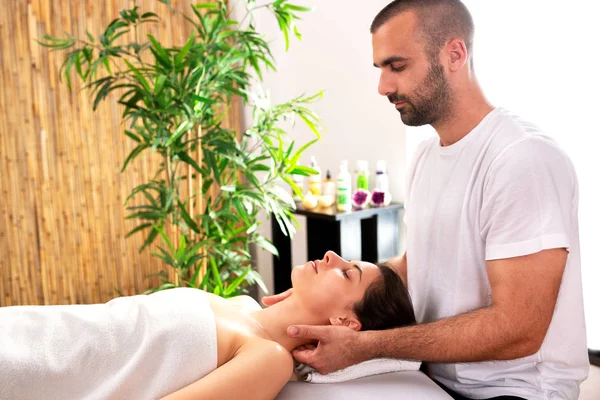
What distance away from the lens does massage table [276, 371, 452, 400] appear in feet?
4.53

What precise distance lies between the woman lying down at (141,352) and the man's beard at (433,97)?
0.62 metres

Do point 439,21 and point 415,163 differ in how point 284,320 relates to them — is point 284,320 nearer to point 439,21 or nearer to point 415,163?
point 415,163

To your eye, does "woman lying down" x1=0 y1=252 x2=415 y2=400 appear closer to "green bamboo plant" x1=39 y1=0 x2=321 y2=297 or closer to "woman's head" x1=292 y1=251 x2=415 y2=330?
"woman's head" x1=292 y1=251 x2=415 y2=330

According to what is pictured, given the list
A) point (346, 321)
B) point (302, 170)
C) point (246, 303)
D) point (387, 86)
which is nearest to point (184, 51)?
point (302, 170)

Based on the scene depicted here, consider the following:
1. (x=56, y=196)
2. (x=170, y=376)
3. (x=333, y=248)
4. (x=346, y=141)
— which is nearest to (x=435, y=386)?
(x=170, y=376)

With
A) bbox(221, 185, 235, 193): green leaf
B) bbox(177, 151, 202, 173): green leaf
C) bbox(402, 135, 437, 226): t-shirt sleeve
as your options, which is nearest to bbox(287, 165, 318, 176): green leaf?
bbox(221, 185, 235, 193): green leaf

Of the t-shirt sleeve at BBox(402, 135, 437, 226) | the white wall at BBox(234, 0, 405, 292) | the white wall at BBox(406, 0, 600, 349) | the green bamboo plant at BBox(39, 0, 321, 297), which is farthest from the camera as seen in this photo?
the white wall at BBox(234, 0, 405, 292)

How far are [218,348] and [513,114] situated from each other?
3.16 ft

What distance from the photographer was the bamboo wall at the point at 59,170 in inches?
125

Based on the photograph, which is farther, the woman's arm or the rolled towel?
the rolled towel

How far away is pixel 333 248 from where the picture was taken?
3.05m

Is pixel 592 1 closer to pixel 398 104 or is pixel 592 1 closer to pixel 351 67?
pixel 398 104

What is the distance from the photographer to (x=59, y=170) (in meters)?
3.33

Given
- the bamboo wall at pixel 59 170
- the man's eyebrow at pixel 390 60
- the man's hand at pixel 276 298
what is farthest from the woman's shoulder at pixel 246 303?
the bamboo wall at pixel 59 170
